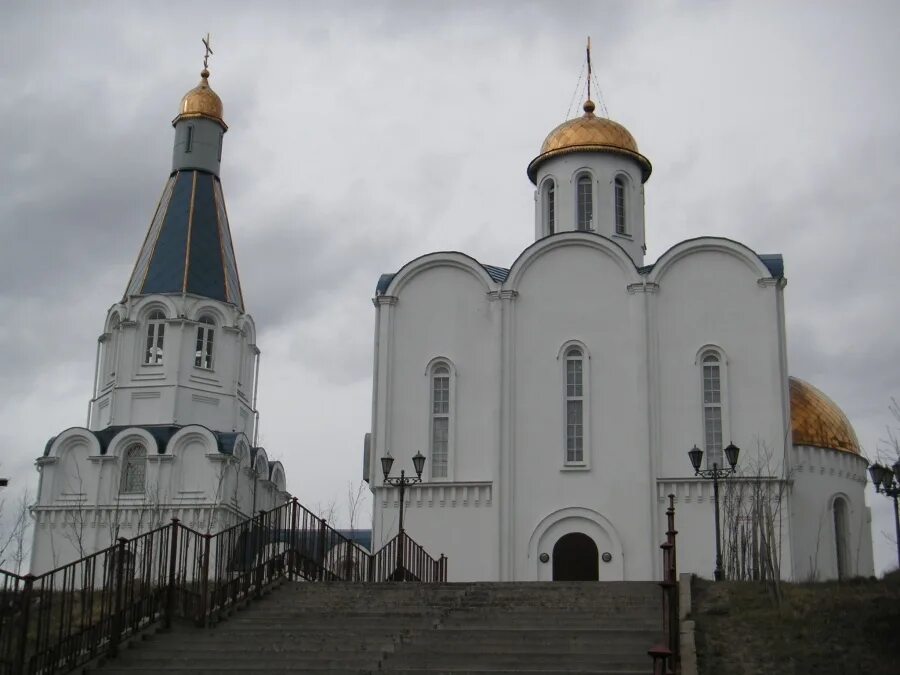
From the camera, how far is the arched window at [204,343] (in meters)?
44.8

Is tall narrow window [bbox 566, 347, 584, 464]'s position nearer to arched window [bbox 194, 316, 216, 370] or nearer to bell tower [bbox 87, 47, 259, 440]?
bell tower [bbox 87, 47, 259, 440]

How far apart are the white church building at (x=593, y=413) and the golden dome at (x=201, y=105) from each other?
65.5 feet

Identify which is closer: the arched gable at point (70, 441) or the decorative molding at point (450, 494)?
the decorative molding at point (450, 494)

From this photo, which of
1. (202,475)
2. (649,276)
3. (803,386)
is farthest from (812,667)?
(202,475)

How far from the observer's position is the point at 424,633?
53.0 feet

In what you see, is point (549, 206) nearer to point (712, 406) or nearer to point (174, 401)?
point (712, 406)

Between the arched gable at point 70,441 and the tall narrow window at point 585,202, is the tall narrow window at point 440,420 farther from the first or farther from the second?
the arched gable at point 70,441

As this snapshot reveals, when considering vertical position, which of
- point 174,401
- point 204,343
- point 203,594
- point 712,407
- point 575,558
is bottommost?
point 203,594

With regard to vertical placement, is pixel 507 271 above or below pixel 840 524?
above

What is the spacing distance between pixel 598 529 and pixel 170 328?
21333mm

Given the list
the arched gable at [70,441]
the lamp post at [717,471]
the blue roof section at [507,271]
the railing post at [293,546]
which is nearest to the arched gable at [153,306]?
the arched gable at [70,441]

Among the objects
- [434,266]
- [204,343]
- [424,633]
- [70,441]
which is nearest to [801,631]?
[424,633]

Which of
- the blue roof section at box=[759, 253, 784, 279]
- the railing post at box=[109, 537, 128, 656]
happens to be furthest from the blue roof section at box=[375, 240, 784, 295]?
the railing post at box=[109, 537, 128, 656]

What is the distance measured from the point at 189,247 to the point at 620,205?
1815 centimetres
